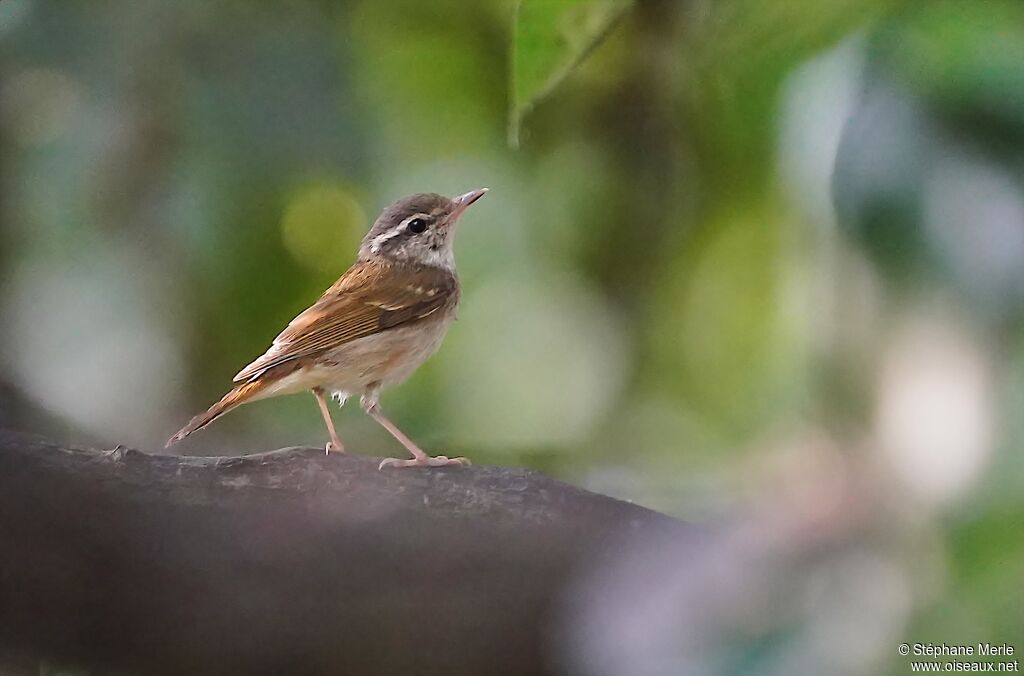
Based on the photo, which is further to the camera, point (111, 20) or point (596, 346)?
point (596, 346)

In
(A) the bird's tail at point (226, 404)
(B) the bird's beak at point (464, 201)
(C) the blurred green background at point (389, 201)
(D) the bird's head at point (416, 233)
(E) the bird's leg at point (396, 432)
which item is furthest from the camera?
(D) the bird's head at point (416, 233)

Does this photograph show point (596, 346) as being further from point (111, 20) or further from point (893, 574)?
point (893, 574)

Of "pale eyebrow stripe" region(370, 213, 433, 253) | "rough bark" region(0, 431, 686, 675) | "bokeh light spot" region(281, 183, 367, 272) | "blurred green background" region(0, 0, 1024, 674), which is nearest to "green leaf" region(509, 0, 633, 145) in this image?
"blurred green background" region(0, 0, 1024, 674)

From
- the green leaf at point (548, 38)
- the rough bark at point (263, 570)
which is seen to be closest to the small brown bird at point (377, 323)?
the rough bark at point (263, 570)

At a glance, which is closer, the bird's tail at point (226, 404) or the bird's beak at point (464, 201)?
the bird's tail at point (226, 404)

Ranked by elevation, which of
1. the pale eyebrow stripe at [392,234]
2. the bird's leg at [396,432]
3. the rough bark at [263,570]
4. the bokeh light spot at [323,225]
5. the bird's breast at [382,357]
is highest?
the pale eyebrow stripe at [392,234]

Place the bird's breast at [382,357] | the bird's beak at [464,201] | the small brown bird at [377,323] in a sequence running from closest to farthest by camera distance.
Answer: the small brown bird at [377,323]
the bird's beak at [464,201]
the bird's breast at [382,357]

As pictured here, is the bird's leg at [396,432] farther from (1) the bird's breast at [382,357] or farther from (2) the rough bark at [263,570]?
(2) the rough bark at [263,570]

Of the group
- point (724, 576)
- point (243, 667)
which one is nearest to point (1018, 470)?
point (724, 576)
